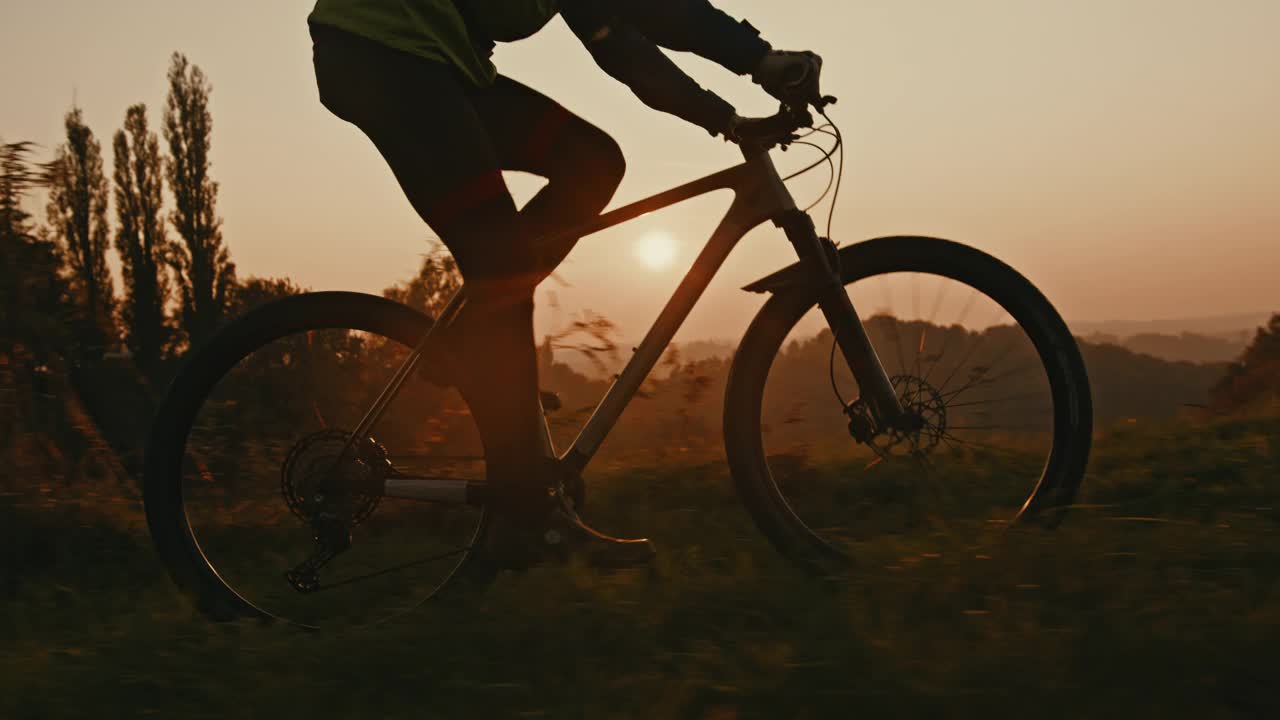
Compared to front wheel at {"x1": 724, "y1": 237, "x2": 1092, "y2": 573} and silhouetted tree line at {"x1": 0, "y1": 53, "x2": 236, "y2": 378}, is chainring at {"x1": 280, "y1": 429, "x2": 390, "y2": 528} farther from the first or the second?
silhouetted tree line at {"x1": 0, "y1": 53, "x2": 236, "y2": 378}

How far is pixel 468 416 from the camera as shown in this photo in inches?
112

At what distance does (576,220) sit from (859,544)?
1.26m

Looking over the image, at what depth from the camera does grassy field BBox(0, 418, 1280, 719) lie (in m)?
1.81

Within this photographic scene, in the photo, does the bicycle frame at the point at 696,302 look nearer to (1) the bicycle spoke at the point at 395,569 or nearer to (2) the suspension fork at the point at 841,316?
(2) the suspension fork at the point at 841,316

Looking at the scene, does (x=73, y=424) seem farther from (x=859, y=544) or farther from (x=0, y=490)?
(x=859, y=544)

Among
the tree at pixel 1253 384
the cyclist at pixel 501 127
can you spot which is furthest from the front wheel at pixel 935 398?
the tree at pixel 1253 384

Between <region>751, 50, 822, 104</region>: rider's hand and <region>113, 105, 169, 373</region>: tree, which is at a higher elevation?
<region>113, 105, 169, 373</region>: tree

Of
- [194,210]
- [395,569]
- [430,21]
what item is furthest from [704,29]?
[194,210]

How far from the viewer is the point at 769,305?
9.00ft

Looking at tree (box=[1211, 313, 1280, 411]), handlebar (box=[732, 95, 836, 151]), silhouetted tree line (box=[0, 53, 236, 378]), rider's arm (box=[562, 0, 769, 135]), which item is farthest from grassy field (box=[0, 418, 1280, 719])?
silhouetted tree line (box=[0, 53, 236, 378])

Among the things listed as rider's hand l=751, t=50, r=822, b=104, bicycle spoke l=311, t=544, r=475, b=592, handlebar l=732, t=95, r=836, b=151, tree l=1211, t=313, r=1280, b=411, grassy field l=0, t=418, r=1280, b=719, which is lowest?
grassy field l=0, t=418, r=1280, b=719

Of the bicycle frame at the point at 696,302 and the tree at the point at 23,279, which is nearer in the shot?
the bicycle frame at the point at 696,302

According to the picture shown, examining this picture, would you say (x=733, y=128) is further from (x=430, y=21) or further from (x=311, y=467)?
(x=311, y=467)

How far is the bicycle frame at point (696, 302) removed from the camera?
268 cm
